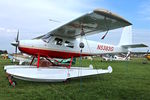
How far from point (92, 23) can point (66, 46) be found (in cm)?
240

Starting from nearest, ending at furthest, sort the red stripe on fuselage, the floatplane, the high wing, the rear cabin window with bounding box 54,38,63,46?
the high wing → the floatplane → the red stripe on fuselage → the rear cabin window with bounding box 54,38,63,46

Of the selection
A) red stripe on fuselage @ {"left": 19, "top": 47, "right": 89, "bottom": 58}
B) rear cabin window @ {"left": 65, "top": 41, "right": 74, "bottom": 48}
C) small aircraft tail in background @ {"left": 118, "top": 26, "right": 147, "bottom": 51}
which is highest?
small aircraft tail in background @ {"left": 118, "top": 26, "right": 147, "bottom": 51}

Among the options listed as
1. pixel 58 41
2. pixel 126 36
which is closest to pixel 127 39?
pixel 126 36

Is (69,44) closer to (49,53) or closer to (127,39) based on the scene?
(49,53)

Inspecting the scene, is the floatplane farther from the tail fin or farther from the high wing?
the tail fin

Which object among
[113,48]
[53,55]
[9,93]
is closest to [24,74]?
[9,93]

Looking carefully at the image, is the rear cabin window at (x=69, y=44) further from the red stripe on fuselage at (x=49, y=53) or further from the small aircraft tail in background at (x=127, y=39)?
the small aircraft tail in background at (x=127, y=39)

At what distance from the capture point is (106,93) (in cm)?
508

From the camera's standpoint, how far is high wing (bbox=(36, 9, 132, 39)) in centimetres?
552

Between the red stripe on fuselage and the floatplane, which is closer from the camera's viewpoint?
the floatplane

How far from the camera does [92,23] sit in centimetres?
673

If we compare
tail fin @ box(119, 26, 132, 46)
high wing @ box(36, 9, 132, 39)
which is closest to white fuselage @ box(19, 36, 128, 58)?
high wing @ box(36, 9, 132, 39)

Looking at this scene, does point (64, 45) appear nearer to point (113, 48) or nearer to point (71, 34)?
point (71, 34)

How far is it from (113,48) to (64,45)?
374cm
